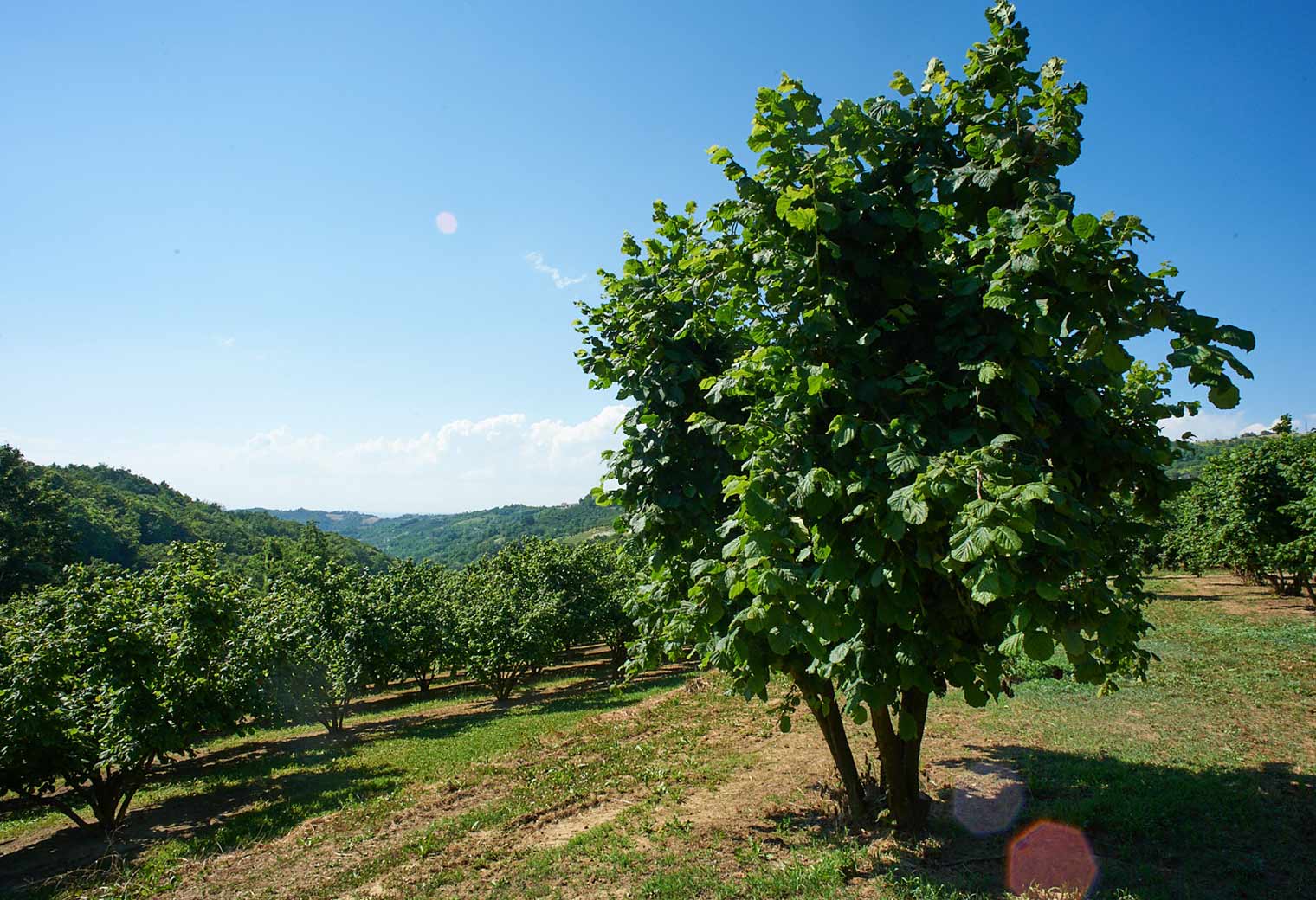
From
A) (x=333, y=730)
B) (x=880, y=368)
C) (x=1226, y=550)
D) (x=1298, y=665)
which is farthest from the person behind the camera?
(x=1226, y=550)

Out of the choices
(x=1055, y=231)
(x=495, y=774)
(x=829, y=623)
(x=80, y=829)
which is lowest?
(x=80, y=829)

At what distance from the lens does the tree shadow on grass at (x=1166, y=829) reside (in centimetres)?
571

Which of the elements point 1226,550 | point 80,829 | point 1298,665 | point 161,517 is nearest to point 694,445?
point 80,829

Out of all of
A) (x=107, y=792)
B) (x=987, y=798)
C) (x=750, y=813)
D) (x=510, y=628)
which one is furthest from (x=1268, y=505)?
(x=107, y=792)

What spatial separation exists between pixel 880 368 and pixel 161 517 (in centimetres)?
11951

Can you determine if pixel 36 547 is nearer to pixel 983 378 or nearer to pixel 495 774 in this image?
pixel 495 774

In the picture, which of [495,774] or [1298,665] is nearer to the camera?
[495,774]

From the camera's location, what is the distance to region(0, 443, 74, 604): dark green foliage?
4028 centimetres

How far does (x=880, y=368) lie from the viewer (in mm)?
5172

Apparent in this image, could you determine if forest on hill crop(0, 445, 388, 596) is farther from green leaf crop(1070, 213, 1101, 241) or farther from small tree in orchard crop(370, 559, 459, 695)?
green leaf crop(1070, 213, 1101, 241)

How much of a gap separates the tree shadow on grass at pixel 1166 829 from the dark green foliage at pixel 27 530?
178 ft

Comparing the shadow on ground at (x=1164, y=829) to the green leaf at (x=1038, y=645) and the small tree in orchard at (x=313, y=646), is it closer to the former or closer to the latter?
the green leaf at (x=1038, y=645)

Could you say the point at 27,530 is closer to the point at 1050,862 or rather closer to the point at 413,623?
the point at 413,623

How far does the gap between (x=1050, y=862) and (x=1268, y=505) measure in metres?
29.7
